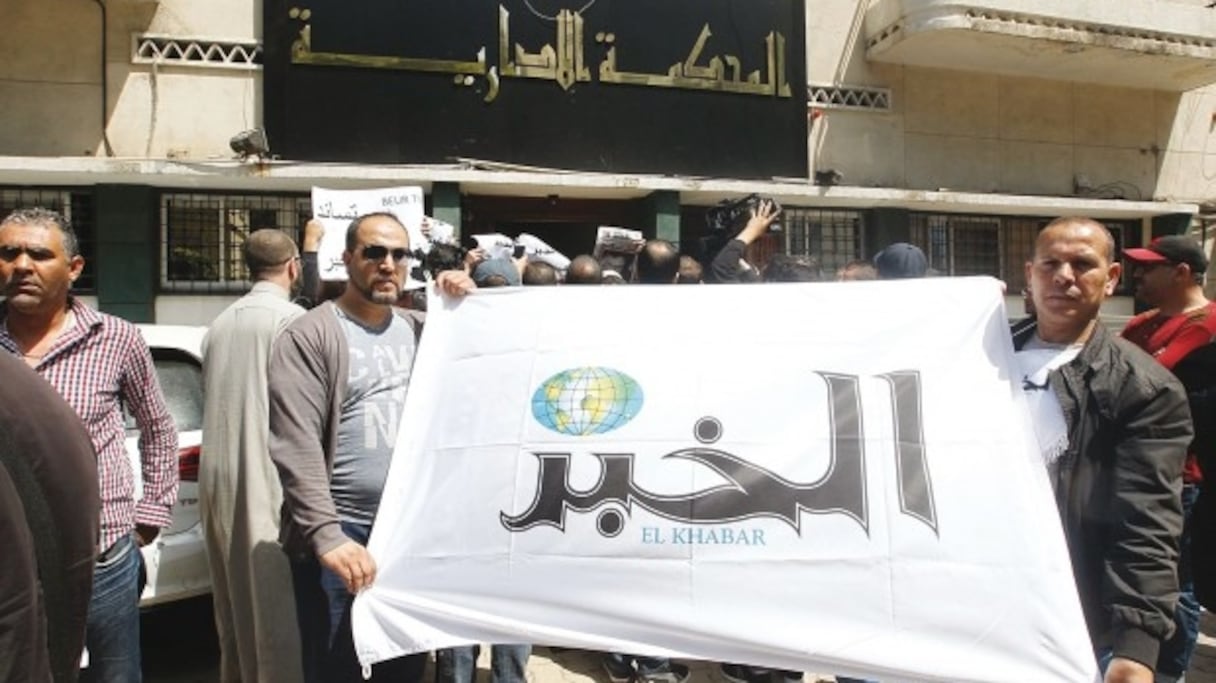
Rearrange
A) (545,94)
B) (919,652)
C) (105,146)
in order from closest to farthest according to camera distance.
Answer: (919,652), (105,146), (545,94)

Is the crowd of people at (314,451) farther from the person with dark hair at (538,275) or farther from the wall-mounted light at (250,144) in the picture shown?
the wall-mounted light at (250,144)

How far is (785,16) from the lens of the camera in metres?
9.44

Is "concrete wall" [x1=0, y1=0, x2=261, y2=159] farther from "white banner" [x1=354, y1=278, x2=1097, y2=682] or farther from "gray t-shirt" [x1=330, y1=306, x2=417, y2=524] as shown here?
"white banner" [x1=354, y1=278, x2=1097, y2=682]

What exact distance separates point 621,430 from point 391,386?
684 mm

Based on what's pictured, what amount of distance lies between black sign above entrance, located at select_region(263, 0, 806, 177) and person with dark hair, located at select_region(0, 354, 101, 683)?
23.6 feet

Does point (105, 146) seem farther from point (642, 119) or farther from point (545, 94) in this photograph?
point (642, 119)

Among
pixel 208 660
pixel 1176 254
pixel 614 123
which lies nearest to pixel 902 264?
pixel 1176 254

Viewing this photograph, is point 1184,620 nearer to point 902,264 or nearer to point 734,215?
point 902,264

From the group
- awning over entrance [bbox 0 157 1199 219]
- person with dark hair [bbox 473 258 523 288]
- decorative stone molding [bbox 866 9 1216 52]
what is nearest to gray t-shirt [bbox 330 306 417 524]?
person with dark hair [bbox 473 258 523 288]

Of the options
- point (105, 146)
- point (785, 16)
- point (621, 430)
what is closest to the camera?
point (621, 430)

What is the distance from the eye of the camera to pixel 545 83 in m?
8.69

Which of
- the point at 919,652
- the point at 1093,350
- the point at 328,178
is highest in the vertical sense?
the point at 328,178

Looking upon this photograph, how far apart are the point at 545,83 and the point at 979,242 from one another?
5745 millimetres

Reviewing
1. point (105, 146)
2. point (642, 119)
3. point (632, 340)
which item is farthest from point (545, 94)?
point (632, 340)
